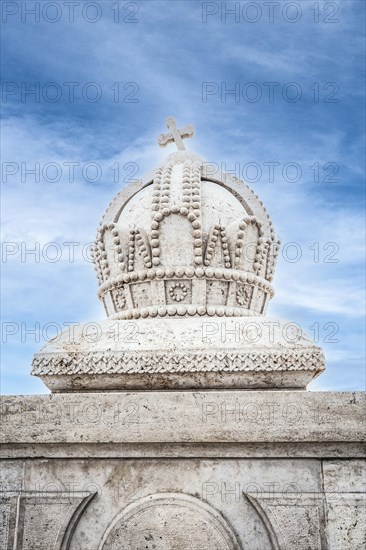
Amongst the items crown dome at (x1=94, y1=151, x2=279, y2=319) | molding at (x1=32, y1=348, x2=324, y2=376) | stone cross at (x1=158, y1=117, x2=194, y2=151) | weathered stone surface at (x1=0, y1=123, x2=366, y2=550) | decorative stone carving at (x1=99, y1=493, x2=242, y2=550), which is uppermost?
stone cross at (x1=158, y1=117, x2=194, y2=151)

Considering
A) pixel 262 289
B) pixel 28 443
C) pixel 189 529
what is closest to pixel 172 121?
pixel 262 289

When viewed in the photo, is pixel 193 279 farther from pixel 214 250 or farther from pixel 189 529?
pixel 189 529

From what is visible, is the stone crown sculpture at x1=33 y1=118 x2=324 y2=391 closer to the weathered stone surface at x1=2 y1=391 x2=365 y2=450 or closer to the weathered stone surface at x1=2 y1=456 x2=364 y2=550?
the weathered stone surface at x1=2 y1=391 x2=365 y2=450

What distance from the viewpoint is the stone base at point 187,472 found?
3506 millimetres

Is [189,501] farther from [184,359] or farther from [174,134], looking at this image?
[174,134]

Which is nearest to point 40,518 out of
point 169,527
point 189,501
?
point 169,527

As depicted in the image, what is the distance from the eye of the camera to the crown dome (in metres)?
4.57

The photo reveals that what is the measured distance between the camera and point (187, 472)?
362 cm

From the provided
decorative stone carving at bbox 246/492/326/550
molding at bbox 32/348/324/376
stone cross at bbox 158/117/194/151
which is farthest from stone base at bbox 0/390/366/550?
stone cross at bbox 158/117/194/151

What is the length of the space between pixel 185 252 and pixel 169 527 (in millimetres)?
2008

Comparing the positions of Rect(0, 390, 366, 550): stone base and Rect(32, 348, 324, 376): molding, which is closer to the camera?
Rect(0, 390, 366, 550): stone base

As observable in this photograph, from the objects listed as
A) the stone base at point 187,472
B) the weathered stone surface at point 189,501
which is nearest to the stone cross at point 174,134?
the stone base at point 187,472

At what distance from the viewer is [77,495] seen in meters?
3.63

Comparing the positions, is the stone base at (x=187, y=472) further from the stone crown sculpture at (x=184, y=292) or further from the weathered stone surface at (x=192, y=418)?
the stone crown sculpture at (x=184, y=292)
